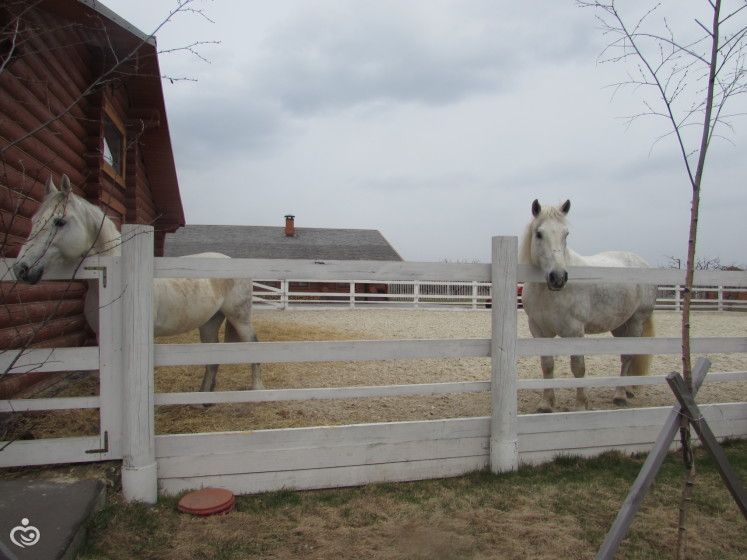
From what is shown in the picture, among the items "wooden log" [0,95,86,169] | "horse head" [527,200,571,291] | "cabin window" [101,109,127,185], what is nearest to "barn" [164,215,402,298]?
"cabin window" [101,109,127,185]

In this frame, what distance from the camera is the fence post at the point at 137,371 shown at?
2.84m

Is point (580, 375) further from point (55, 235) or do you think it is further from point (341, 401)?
point (55, 235)

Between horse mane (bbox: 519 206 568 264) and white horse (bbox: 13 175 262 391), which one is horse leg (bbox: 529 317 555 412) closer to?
horse mane (bbox: 519 206 568 264)

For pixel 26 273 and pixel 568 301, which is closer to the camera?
pixel 26 273

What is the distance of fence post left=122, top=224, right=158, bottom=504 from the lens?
9.32 feet

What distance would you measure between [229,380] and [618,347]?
4639mm

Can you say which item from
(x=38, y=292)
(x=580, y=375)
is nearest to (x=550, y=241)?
(x=580, y=375)

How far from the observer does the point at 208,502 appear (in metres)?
2.83

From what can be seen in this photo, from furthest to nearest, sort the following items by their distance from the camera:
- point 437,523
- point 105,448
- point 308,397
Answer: point 308,397
point 105,448
point 437,523

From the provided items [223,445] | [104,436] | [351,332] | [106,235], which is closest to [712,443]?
[223,445]

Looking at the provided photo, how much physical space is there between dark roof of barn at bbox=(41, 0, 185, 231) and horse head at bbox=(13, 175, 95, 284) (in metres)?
0.93

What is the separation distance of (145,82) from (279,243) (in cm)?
2177

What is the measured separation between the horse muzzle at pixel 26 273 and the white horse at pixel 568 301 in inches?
133

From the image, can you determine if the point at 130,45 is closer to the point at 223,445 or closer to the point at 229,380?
the point at 229,380
